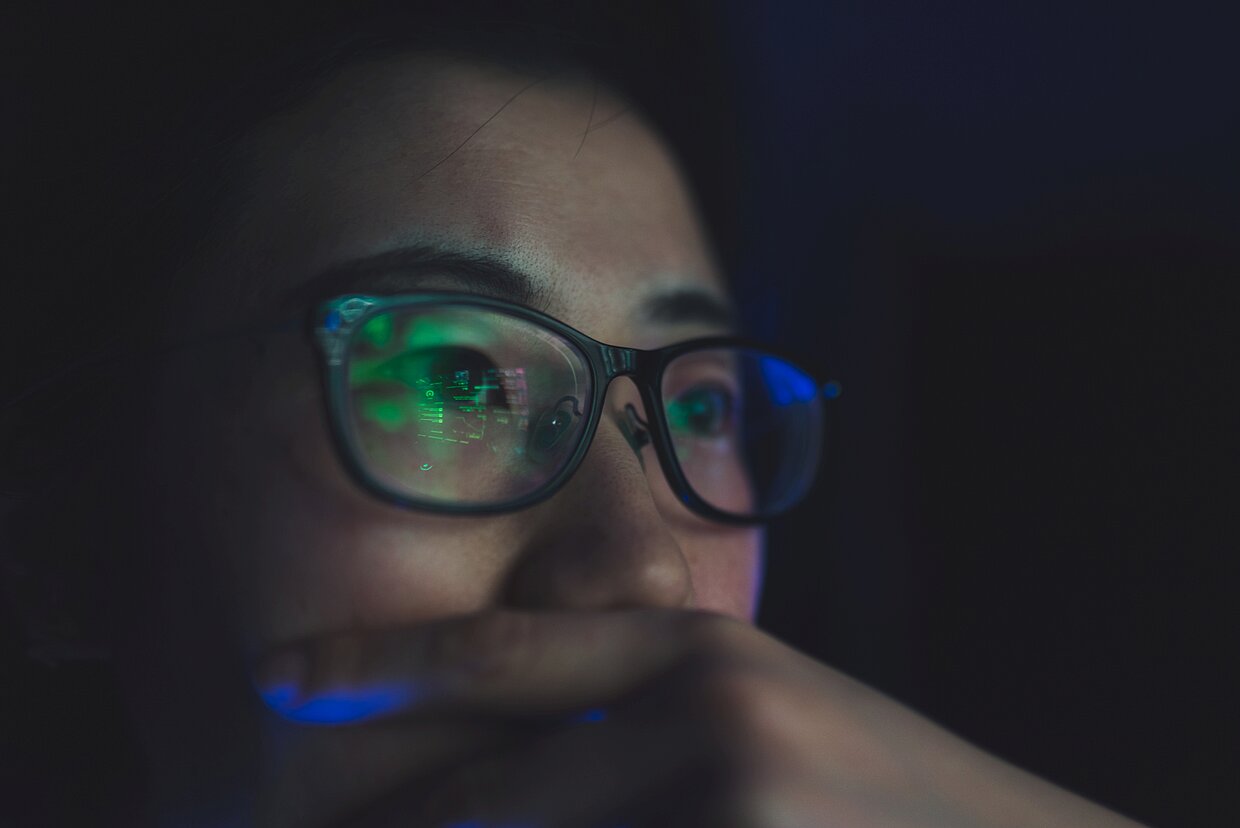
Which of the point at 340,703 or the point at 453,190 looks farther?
the point at 453,190

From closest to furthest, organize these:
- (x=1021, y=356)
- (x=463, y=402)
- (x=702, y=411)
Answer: (x=463, y=402)
(x=702, y=411)
(x=1021, y=356)

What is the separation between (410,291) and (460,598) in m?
0.34

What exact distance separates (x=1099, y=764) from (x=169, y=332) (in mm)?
1835

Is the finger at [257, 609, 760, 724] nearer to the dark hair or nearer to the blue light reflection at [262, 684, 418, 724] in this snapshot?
the blue light reflection at [262, 684, 418, 724]

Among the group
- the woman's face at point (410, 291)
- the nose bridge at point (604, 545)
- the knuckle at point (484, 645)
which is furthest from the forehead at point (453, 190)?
the knuckle at point (484, 645)

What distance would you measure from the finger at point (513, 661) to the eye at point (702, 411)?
20.8 inches

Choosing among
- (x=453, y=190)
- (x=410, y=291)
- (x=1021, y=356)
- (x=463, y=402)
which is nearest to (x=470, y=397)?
(x=463, y=402)

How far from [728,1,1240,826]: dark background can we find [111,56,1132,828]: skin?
2.99 feet

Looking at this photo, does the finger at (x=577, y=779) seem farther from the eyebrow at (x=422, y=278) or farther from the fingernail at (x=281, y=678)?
the eyebrow at (x=422, y=278)

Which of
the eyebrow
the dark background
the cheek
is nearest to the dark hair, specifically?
the eyebrow

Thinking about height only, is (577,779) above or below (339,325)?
below

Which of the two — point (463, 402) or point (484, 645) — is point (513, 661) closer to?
point (484, 645)

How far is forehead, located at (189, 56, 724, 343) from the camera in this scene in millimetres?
889

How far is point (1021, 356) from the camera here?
5.49 feet
